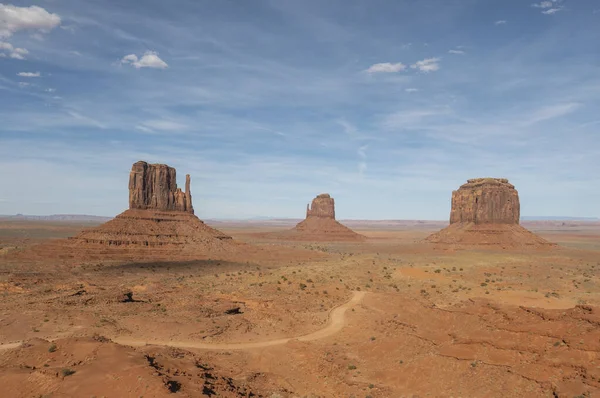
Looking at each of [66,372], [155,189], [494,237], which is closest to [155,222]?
[155,189]

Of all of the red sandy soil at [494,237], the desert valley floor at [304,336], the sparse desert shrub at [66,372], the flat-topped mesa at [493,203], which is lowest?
the desert valley floor at [304,336]

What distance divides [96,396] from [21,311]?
21.7m

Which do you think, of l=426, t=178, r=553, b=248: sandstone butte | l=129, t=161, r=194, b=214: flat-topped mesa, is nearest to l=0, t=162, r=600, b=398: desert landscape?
l=129, t=161, r=194, b=214: flat-topped mesa

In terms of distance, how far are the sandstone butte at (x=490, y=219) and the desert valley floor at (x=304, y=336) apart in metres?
49.0

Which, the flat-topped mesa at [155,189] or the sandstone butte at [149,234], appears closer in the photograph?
the sandstone butte at [149,234]

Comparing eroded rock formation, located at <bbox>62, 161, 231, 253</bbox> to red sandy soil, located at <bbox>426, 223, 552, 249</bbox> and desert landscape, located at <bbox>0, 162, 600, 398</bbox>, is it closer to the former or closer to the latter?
desert landscape, located at <bbox>0, 162, 600, 398</bbox>

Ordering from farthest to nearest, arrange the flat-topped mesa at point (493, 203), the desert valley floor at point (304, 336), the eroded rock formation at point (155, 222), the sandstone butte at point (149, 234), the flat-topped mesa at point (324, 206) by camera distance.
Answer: the flat-topped mesa at point (324, 206) < the flat-topped mesa at point (493, 203) < the eroded rock formation at point (155, 222) < the sandstone butte at point (149, 234) < the desert valley floor at point (304, 336)

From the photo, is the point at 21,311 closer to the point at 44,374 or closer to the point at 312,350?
the point at 44,374

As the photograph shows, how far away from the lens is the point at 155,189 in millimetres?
87375

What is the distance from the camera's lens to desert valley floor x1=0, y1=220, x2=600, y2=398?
17422 mm

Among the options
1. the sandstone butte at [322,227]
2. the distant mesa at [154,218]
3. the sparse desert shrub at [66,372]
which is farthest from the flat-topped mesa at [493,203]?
the sparse desert shrub at [66,372]

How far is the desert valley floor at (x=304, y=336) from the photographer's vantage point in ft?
57.2

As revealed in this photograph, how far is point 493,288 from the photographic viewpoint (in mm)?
43781

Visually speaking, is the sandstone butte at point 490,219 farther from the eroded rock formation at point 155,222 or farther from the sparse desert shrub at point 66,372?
the sparse desert shrub at point 66,372
